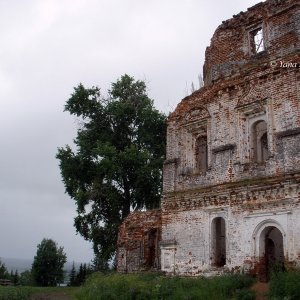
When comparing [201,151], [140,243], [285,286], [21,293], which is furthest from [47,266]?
[285,286]

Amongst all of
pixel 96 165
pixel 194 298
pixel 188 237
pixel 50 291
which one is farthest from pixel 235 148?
pixel 50 291

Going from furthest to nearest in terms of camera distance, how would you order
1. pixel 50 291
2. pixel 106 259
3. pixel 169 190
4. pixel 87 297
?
pixel 106 259 < pixel 50 291 < pixel 169 190 < pixel 87 297

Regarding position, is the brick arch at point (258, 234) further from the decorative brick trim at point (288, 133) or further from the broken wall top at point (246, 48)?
the broken wall top at point (246, 48)

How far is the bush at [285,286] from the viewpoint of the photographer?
9.55 metres

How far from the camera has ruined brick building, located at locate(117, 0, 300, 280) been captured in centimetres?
1230

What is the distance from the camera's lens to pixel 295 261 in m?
11.3

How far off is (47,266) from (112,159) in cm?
993

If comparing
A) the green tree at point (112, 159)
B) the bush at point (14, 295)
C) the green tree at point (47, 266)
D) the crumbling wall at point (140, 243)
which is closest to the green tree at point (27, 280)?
the green tree at point (47, 266)

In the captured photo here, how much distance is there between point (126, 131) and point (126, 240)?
817 cm

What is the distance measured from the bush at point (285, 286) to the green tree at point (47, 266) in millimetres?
19027

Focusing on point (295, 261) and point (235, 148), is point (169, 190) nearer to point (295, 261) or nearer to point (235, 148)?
point (235, 148)

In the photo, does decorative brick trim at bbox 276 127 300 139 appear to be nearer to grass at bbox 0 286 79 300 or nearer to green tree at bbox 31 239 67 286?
grass at bbox 0 286 79 300

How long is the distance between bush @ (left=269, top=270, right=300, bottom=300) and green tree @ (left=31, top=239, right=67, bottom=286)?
1903 centimetres

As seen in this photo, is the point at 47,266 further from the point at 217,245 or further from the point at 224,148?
the point at 224,148
